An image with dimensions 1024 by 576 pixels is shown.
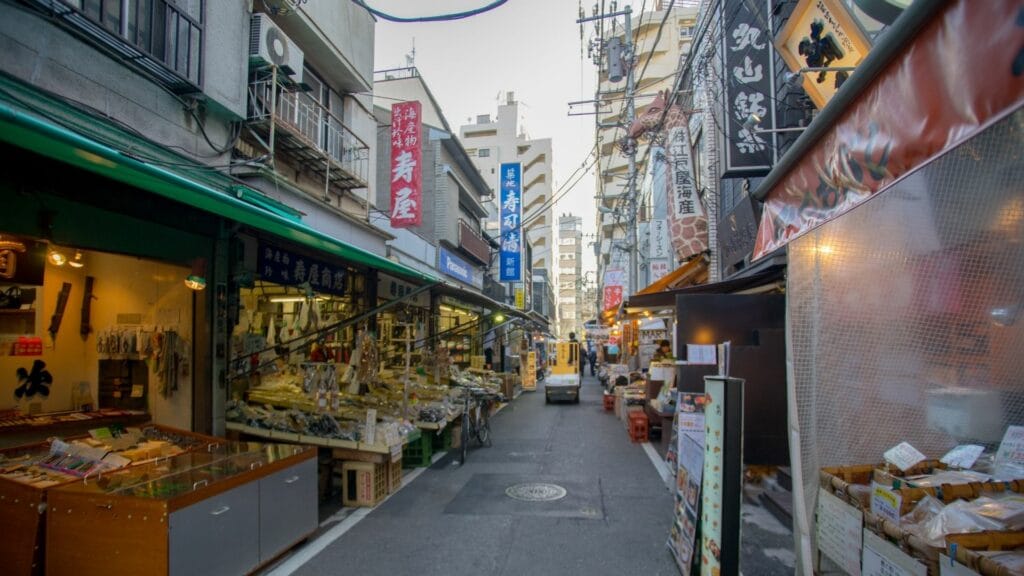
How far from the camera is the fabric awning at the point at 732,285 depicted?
7.17 metres

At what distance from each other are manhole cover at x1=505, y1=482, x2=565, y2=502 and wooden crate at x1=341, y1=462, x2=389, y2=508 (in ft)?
6.62

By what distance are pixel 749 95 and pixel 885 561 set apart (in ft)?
27.4

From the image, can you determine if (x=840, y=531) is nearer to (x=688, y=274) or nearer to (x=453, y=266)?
(x=688, y=274)

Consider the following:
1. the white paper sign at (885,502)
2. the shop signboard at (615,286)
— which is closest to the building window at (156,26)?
the white paper sign at (885,502)

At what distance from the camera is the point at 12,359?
664 centimetres

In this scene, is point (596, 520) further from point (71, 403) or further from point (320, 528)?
point (71, 403)

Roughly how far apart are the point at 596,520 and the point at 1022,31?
21.2 ft

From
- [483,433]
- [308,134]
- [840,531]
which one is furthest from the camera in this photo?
[483,433]

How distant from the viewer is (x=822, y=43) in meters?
6.66

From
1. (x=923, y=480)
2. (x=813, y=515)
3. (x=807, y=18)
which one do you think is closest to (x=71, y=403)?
(x=813, y=515)

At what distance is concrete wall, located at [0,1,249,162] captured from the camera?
212 inches

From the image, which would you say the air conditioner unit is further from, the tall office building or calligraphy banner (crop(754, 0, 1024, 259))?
the tall office building

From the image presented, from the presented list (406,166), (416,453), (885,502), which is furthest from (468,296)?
(885,502)

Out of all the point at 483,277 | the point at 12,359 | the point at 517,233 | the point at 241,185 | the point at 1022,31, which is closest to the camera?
the point at 1022,31
